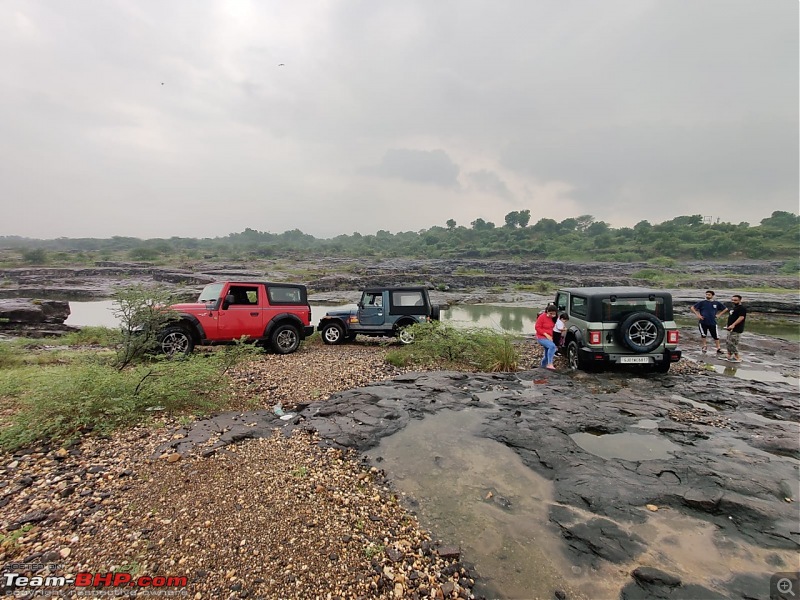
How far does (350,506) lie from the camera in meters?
3.34

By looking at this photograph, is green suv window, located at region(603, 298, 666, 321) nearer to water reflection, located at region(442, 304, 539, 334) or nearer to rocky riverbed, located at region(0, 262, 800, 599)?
rocky riverbed, located at region(0, 262, 800, 599)

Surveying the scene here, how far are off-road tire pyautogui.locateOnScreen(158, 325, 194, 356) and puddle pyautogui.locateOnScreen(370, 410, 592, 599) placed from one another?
5589mm

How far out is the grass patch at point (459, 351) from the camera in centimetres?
852

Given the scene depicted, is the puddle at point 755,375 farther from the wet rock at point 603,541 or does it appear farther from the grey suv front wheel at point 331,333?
the grey suv front wheel at point 331,333

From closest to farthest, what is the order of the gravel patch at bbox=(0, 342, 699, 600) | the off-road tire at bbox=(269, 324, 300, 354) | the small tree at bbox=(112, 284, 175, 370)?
1. the gravel patch at bbox=(0, 342, 699, 600)
2. the small tree at bbox=(112, 284, 175, 370)
3. the off-road tire at bbox=(269, 324, 300, 354)

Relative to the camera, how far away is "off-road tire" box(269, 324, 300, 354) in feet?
30.4

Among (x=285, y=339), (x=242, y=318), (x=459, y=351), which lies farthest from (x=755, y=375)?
(x=242, y=318)

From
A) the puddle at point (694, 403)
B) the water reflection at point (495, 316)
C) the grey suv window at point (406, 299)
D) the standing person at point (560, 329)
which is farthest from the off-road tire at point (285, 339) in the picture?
the water reflection at point (495, 316)

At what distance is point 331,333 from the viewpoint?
11102 mm

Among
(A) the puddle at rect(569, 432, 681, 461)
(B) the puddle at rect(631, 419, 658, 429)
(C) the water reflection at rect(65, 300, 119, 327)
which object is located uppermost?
(A) the puddle at rect(569, 432, 681, 461)

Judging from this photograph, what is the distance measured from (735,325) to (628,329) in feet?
15.8

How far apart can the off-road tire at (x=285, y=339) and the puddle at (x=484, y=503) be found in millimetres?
5166

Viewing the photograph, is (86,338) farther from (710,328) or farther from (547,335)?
(710,328)

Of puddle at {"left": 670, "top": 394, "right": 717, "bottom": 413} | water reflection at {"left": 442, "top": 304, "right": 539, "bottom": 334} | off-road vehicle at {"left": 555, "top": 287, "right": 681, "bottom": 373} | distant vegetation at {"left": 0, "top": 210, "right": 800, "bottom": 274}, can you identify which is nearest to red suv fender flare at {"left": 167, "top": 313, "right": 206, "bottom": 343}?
off-road vehicle at {"left": 555, "top": 287, "right": 681, "bottom": 373}
